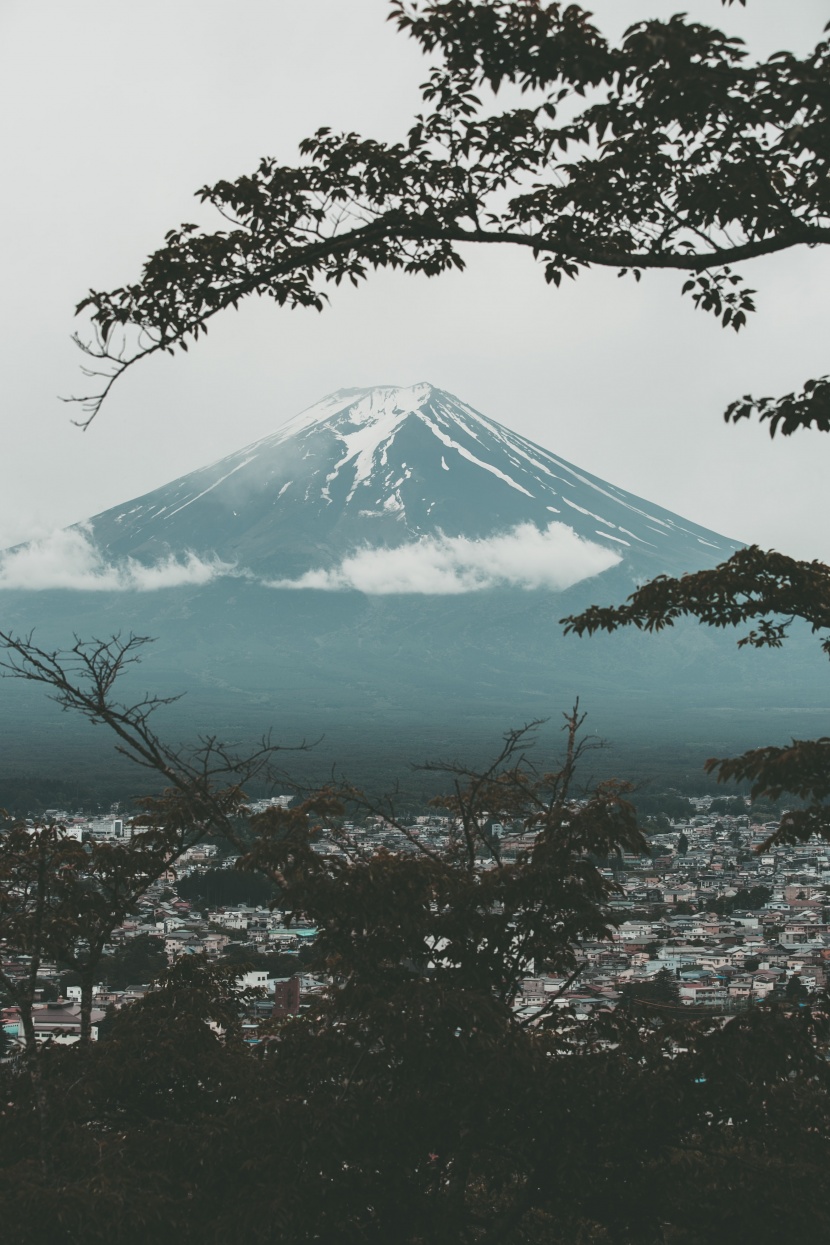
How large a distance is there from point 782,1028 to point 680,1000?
627 centimetres

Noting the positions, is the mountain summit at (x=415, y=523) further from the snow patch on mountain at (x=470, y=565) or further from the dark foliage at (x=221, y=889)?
the dark foliage at (x=221, y=889)

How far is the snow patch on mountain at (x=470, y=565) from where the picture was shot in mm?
179625

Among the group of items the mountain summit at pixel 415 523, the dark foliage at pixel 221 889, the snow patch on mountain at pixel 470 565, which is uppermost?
the mountain summit at pixel 415 523

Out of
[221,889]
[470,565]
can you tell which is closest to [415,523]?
[470,565]

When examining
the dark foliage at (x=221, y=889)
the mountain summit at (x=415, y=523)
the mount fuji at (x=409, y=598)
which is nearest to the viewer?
the dark foliage at (x=221, y=889)

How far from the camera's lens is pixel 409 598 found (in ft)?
615

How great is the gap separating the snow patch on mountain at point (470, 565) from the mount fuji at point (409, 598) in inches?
13.3

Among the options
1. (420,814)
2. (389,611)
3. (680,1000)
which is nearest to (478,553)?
(389,611)

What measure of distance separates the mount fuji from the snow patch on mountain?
13.3 inches

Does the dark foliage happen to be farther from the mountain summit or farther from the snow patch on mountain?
the snow patch on mountain

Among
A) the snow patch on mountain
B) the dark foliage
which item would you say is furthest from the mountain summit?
the dark foliage

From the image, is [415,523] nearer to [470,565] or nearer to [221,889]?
[470,565]

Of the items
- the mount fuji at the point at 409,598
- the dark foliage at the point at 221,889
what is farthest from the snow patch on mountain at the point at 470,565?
the dark foliage at the point at 221,889

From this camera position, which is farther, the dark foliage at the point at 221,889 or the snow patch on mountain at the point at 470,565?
the snow patch on mountain at the point at 470,565
